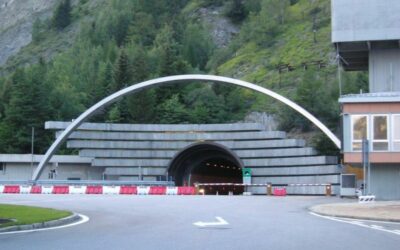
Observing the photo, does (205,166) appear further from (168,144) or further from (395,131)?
(395,131)

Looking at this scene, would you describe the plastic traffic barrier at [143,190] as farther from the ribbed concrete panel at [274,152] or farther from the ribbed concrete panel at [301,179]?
the ribbed concrete panel at [301,179]

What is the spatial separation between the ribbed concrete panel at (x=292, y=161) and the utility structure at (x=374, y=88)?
7.46 m

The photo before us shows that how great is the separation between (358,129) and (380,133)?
3.82ft

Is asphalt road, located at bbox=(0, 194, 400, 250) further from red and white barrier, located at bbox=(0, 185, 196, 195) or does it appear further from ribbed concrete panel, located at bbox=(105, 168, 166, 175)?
ribbed concrete panel, located at bbox=(105, 168, 166, 175)

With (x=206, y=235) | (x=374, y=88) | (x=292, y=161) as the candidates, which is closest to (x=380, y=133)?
(x=374, y=88)

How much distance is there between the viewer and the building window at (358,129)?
3484cm

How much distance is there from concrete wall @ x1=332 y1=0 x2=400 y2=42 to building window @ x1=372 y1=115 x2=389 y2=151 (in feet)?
19.9

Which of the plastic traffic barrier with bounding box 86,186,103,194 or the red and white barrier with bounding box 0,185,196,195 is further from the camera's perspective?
the plastic traffic barrier with bounding box 86,186,103,194

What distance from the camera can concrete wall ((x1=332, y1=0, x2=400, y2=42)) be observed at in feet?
126

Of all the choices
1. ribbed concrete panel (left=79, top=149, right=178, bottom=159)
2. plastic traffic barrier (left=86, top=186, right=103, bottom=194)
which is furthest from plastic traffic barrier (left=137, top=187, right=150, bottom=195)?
ribbed concrete panel (left=79, top=149, right=178, bottom=159)

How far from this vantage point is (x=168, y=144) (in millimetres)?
62250

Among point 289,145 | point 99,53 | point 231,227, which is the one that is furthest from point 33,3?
point 231,227

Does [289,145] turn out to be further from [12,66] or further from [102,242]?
[12,66]

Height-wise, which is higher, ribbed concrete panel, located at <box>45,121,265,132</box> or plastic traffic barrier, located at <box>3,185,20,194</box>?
ribbed concrete panel, located at <box>45,121,265,132</box>
